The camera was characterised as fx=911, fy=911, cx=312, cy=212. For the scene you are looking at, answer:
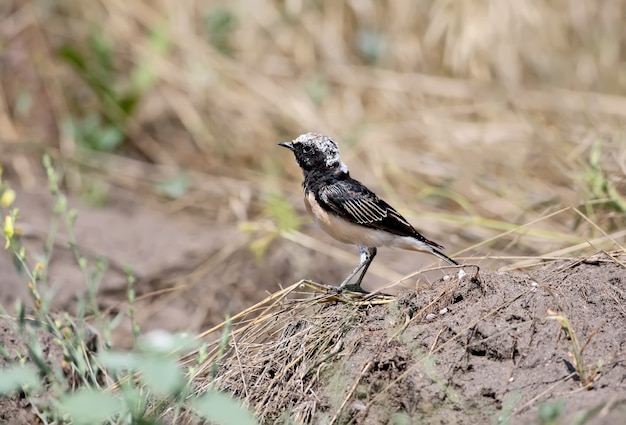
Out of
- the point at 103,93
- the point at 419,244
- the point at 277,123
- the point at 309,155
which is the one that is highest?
the point at 103,93

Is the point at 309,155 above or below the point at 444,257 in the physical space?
above

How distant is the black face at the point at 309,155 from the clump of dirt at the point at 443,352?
105cm

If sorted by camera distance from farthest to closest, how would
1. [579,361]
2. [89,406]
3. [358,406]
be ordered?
[358,406]
[579,361]
[89,406]

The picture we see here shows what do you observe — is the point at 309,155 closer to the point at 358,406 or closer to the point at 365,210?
the point at 365,210

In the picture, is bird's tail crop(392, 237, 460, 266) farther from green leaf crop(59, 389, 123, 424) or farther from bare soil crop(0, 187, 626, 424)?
green leaf crop(59, 389, 123, 424)

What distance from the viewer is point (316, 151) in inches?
187

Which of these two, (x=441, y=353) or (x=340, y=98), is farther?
(x=340, y=98)

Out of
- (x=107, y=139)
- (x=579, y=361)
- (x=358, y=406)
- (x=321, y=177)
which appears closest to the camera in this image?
(x=579, y=361)

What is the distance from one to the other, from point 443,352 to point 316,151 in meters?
1.63

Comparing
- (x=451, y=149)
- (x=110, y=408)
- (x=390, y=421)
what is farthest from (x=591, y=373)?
(x=451, y=149)

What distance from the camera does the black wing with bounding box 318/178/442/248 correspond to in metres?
4.43

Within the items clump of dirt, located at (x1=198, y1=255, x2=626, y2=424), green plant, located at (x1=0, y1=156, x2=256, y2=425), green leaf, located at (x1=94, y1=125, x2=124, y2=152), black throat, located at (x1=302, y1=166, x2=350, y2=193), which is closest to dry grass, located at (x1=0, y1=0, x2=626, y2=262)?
green leaf, located at (x1=94, y1=125, x2=124, y2=152)

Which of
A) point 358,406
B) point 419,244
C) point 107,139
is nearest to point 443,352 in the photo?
point 358,406

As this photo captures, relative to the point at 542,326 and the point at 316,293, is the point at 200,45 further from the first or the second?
the point at 542,326
